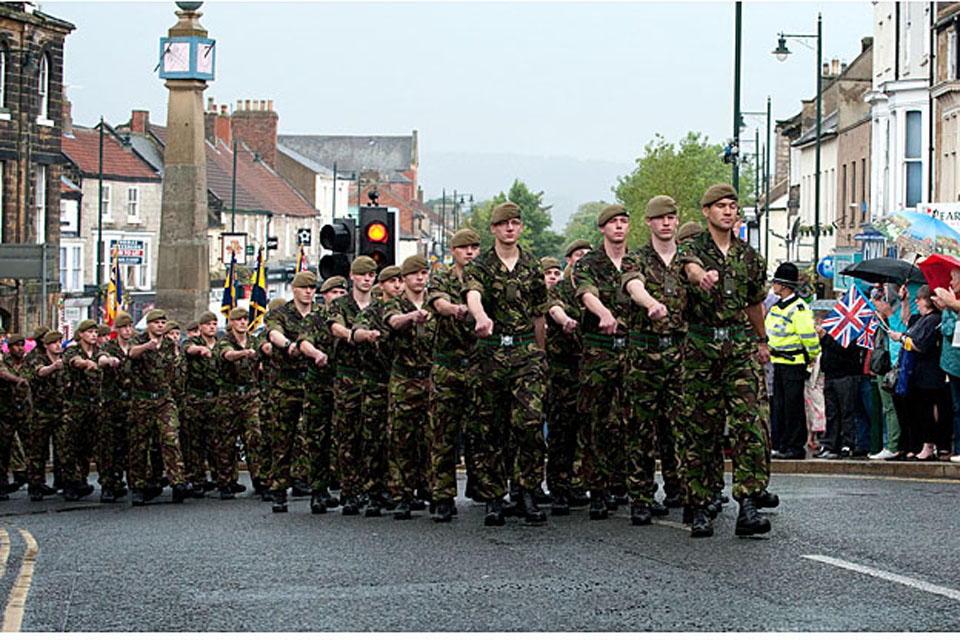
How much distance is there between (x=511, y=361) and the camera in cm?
1178

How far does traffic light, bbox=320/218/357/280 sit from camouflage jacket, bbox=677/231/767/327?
8941mm

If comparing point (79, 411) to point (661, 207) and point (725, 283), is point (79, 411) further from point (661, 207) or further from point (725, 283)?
point (725, 283)

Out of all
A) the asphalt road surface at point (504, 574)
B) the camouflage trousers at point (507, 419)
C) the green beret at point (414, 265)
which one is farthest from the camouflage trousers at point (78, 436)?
the camouflage trousers at point (507, 419)

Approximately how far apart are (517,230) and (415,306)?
156 centimetres

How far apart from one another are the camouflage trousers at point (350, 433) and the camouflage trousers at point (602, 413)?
230 centimetres

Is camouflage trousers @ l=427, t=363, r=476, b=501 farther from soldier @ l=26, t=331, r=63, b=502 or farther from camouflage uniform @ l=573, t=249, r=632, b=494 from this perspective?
soldier @ l=26, t=331, r=63, b=502

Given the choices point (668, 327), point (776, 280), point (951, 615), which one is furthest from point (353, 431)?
point (951, 615)

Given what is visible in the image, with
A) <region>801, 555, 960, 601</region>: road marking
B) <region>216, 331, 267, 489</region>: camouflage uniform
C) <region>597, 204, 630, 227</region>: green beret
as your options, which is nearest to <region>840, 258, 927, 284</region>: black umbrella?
<region>597, 204, 630, 227</region>: green beret

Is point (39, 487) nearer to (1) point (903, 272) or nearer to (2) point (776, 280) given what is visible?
(2) point (776, 280)

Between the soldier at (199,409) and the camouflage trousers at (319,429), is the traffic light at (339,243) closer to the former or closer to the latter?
the soldier at (199,409)

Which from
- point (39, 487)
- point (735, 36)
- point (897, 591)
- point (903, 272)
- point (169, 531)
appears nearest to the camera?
point (897, 591)

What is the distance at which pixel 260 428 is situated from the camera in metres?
17.4

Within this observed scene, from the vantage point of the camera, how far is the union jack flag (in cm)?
1786

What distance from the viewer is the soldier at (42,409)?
19.8 meters
